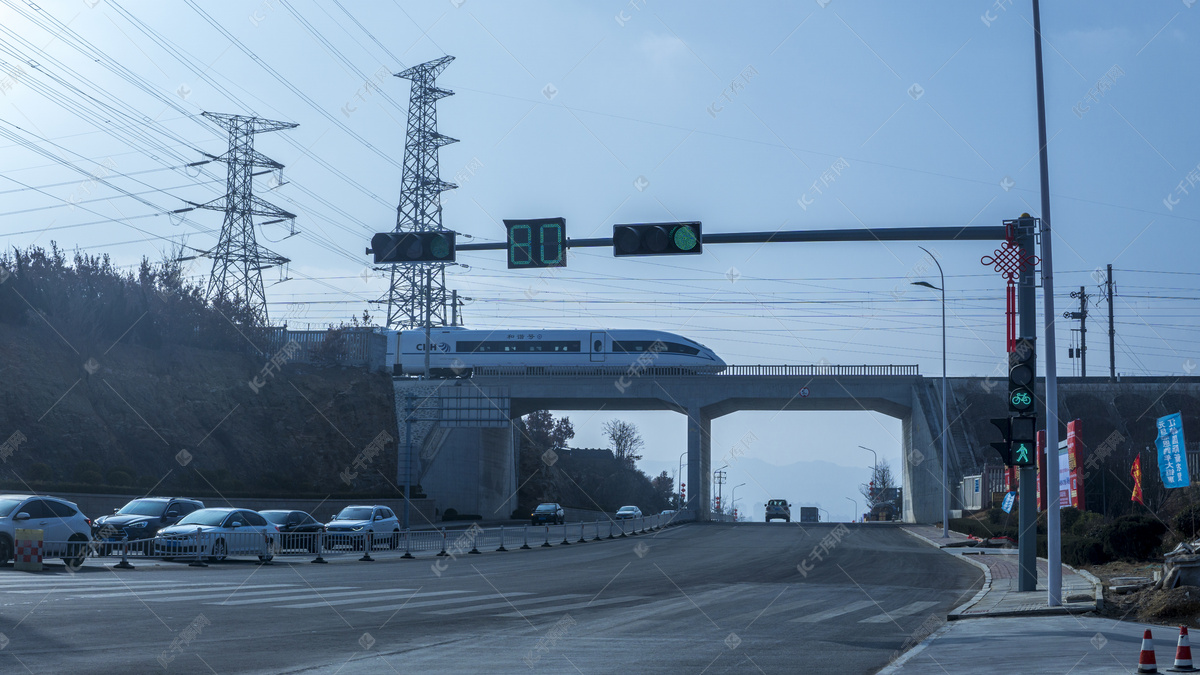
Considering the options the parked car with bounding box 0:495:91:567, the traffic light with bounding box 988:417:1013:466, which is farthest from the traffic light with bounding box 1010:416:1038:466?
the parked car with bounding box 0:495:91:567

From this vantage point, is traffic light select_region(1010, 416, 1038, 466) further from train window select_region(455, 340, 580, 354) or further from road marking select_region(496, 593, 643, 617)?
train window select_region(455, 340, 580, 354)

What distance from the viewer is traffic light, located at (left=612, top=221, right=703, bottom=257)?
660 inches

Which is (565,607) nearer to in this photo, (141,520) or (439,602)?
(439,602)

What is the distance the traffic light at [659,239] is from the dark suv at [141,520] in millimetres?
17641

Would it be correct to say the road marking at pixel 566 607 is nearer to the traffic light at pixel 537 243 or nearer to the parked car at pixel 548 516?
the traffic light at pixel 537 243

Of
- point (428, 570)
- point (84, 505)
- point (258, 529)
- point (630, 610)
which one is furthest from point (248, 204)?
point (630, 610)

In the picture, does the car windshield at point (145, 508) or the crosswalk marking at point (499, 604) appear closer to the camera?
the crosswalk marking at point (499, 604)

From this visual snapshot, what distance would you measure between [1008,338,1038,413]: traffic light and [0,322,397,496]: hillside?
31.6 metres

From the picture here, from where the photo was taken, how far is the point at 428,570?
81.2 ft

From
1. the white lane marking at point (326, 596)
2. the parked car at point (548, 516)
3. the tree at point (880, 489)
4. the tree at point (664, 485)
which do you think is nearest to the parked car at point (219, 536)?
the white lane marking at point (326, 596)

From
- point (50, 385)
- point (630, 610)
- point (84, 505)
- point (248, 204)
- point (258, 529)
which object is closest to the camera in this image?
point (630, 610)

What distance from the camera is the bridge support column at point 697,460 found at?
214ft

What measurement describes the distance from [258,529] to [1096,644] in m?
21.9

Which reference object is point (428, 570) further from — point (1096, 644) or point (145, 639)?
point (1096, 644)
